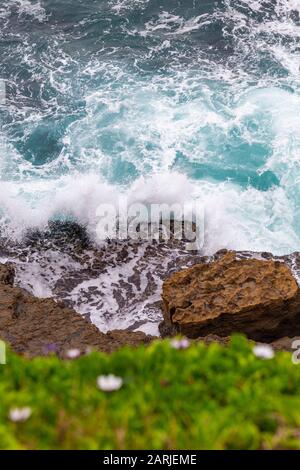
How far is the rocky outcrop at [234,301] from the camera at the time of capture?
10.3m

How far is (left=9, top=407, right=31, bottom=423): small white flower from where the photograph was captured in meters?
3.74

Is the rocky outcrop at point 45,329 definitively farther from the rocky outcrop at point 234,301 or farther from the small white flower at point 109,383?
the small white flower at point 109,383

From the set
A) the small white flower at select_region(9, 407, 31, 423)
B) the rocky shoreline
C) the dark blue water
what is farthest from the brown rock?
the small white flower at select_region(9, 407, 31, 423)

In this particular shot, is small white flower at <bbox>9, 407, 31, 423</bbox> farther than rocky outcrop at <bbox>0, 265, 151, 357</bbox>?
No

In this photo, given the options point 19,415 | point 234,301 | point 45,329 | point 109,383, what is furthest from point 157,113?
point 19,415

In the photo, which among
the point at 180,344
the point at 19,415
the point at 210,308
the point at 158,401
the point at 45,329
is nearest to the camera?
the point at 19,415

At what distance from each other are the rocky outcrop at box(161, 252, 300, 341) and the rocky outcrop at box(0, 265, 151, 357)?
85 centimetres

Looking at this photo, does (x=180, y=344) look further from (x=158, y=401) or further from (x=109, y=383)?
(x=109, y=383)

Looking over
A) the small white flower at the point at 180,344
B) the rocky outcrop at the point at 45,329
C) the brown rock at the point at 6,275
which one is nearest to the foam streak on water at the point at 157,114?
the brown rock at the point at 6,275

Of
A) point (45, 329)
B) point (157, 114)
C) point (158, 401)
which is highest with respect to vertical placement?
point (158, 401)

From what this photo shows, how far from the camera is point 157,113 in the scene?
1861cm

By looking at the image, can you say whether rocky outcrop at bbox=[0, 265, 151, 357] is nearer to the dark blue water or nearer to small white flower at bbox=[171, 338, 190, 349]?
small white flower at bbox=[171, 338, 190, 349]

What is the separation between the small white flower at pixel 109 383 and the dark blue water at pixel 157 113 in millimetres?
10428

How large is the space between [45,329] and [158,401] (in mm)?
5726
